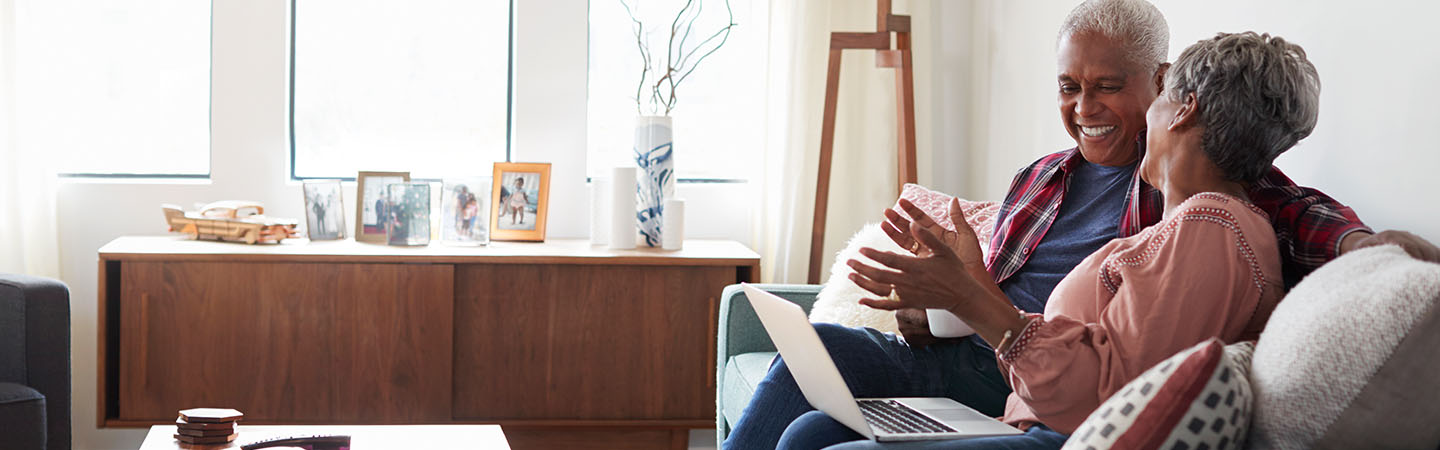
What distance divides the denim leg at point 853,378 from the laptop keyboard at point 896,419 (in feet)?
0.29

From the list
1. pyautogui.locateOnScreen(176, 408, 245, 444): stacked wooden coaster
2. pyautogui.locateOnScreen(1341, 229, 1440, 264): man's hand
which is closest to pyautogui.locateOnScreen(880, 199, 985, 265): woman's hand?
pyautogui.locateOnScreen(1341, 229, 1440, 264): man's hand

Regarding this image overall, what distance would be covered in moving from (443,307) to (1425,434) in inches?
86.5

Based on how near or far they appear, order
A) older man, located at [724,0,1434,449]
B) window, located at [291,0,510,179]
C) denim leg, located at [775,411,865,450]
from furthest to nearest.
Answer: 1. window, located at [291,0,510,179]
2. older man, located at [724,0,1434,449]
3. denim leg, located at [775,411,865,450]

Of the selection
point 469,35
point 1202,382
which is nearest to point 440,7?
point 469,35

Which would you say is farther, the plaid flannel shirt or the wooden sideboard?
the wooden sideboard

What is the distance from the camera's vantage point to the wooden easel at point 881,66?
9.78 feet

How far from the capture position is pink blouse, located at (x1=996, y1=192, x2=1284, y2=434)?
4.10 feet

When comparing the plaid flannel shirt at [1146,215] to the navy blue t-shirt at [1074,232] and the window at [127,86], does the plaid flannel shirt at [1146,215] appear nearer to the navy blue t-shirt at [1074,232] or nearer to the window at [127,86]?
the navy blue t-shirt at [1074,232]

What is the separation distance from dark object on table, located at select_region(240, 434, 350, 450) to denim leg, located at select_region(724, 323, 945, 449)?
24.9 inches

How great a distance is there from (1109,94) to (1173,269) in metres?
0.66

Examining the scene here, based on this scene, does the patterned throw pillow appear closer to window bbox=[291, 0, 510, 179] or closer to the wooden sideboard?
the wooden sideboard

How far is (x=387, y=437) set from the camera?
1.88 m

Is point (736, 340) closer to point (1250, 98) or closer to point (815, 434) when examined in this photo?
point (815, 434)

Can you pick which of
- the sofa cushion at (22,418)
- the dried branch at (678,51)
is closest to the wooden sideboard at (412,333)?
the sofa cushion at (22,418)
